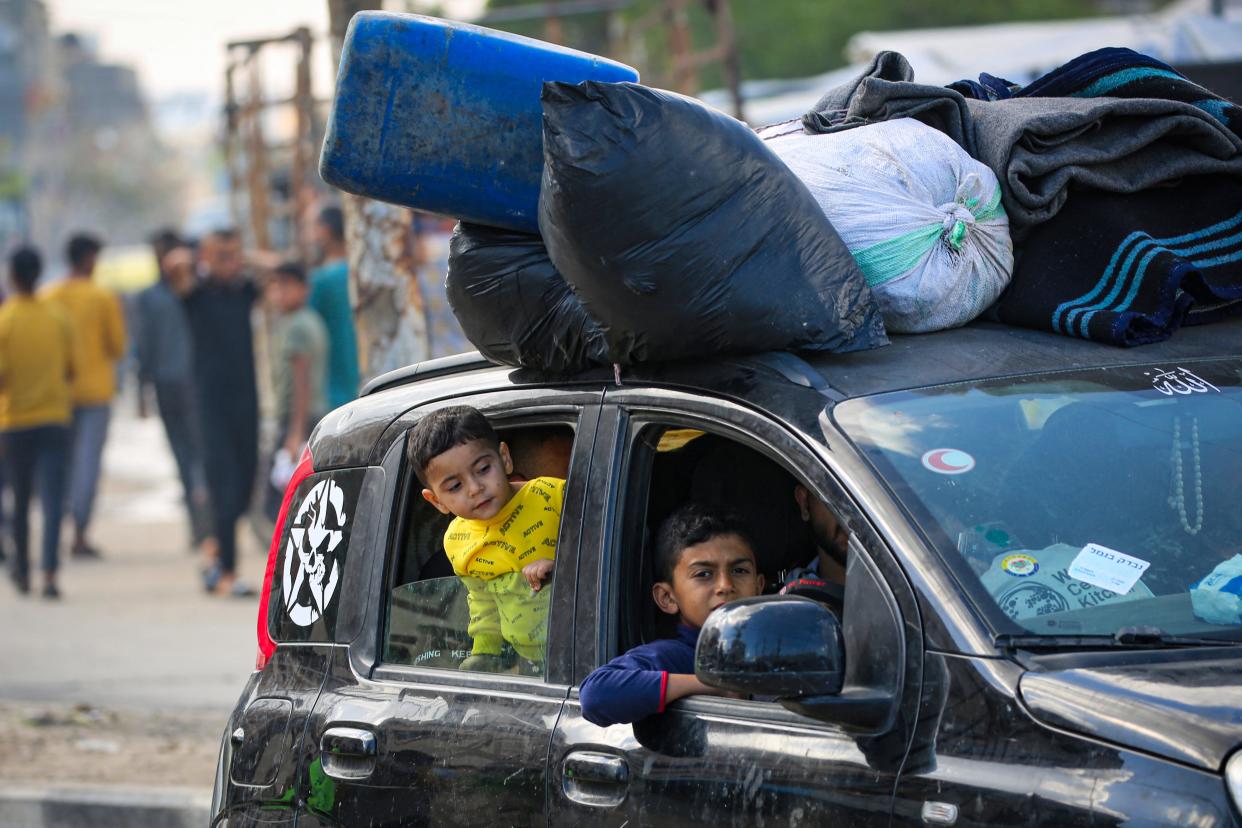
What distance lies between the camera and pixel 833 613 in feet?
9.27

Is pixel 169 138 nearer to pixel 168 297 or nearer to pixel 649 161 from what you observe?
pixel 168 297

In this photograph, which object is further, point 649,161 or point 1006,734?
point 649,161

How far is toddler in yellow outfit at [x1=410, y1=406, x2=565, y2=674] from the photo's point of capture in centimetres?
357

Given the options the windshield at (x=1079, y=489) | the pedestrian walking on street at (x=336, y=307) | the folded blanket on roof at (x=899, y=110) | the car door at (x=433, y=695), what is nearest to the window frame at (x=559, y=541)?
the car door at (x=433, y=695)

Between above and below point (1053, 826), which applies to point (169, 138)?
below

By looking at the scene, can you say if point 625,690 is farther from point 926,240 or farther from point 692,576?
point 926,240

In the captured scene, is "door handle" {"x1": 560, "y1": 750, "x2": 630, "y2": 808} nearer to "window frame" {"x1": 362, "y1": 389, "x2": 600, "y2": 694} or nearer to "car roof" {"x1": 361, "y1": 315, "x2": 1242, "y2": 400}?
"window frame" {"x1": 362, "y1": 389, "x2": 600, "y2": 694}

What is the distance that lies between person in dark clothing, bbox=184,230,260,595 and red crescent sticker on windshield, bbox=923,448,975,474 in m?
9.02

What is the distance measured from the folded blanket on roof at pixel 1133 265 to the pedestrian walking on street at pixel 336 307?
24.6ft

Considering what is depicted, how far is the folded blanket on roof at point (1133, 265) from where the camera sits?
11.3 ft

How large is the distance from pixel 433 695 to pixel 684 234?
3.48 feet

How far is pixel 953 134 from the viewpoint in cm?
389

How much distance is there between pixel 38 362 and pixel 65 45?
89.2 metres

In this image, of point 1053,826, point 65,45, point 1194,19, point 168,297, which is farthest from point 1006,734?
point 65,45
